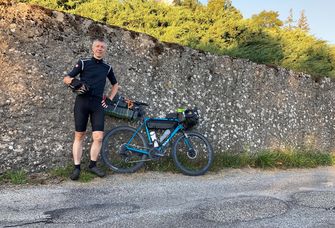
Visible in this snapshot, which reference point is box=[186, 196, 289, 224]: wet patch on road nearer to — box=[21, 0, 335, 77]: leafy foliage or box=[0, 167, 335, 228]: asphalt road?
box=[0, 167, 335, 228]: asphalt road

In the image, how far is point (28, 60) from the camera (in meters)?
5.62

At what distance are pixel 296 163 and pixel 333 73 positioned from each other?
12.5 ft

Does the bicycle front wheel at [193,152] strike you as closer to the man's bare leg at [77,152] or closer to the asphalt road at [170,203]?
the asphalt road at [170,203]

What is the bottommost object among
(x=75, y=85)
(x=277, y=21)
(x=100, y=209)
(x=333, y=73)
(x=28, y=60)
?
(x=100, y=209)

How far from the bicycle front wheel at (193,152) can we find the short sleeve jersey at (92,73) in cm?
179

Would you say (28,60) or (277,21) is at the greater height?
(277,21)

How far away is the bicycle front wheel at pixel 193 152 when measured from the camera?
650 cm

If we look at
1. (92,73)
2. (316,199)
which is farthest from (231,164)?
(92,73)

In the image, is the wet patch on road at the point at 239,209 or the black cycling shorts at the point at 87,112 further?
the black cycling shorts at the point at 87,112

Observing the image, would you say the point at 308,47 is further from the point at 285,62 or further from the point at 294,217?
the point at 294,217

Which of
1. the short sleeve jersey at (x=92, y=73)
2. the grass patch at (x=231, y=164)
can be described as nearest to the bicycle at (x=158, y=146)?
the grass patch at (x=231, y=164)

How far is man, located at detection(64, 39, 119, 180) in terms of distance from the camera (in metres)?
5.40

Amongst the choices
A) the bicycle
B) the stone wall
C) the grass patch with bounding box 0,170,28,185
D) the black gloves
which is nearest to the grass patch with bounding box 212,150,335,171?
the stone wall

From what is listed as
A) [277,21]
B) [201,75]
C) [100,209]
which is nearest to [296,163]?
[201,75]
